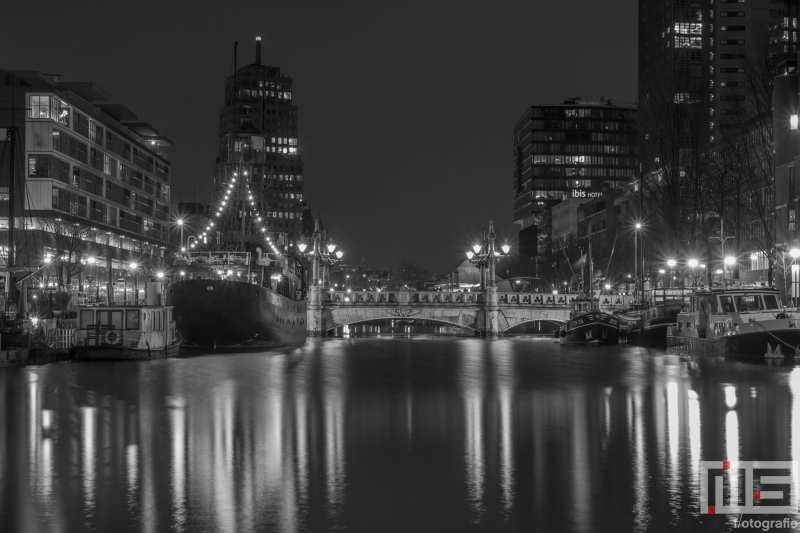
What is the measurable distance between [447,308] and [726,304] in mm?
42169

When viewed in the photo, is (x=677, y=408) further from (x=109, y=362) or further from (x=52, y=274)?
(x=52, y=274)

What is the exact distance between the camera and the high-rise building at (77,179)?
86.1 metres

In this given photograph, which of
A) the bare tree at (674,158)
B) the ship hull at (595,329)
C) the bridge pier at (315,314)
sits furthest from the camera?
the bridge pier at (315,314)

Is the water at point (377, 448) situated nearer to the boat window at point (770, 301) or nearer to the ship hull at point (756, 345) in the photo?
the ship hull at point (756, 345)

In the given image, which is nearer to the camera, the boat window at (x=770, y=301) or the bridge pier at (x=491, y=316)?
the boat window at (x=770, y=301)

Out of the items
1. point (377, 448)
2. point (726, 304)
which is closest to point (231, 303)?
point (726, 304)

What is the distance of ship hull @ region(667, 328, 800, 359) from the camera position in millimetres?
50656

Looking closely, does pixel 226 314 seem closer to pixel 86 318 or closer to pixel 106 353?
pixel 86 318

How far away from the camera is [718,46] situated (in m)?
182

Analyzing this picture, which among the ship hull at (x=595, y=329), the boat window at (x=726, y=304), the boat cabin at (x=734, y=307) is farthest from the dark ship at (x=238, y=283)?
the boat window at (x=726, y=304)

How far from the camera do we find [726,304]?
56281 millimetres

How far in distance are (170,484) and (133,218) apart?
103729 millimetres

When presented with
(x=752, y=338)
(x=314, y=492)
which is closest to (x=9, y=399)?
(x=314, y=492)

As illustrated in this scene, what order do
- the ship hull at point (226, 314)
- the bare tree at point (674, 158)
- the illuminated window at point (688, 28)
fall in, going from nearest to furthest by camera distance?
the ship hull at point (226, 314) → the bare tree at point (674, 158) → the illuminated window at point (688, 28)
